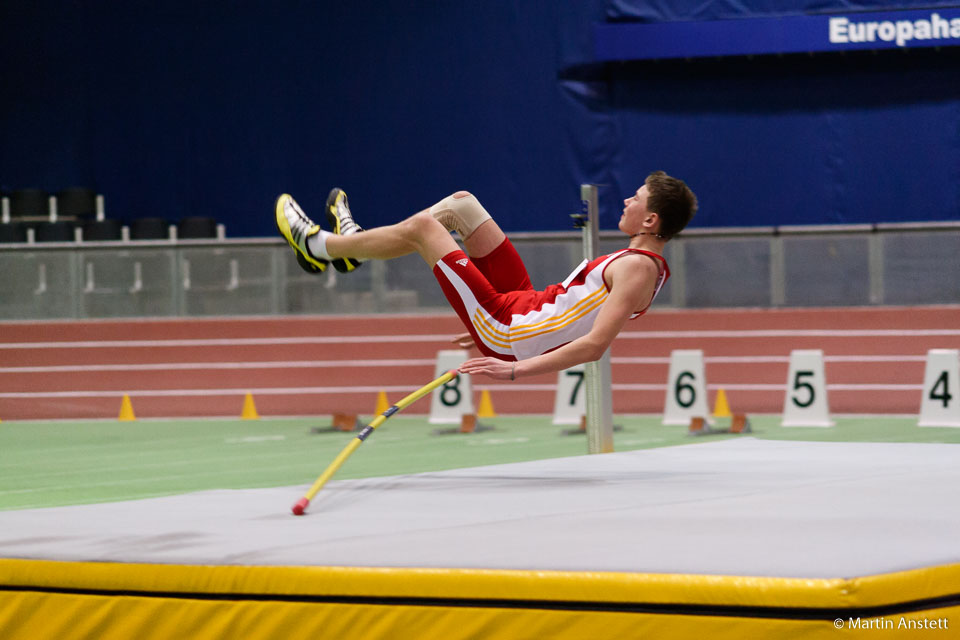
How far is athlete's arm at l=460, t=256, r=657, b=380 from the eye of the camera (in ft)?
12.0

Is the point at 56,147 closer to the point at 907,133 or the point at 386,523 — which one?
the point at 907,133

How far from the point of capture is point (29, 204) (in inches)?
506

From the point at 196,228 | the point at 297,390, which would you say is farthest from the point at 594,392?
the point at 196,228

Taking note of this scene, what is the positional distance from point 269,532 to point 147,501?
922 millimetres

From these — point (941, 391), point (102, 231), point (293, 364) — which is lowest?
point (941, 391)

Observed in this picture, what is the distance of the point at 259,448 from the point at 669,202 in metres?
4.32

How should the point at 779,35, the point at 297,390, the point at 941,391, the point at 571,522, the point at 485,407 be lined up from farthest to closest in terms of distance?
the point at 779,35 < the point at 297,390 < the point at 485,407 < the point at 941,391 < the point at 571,522

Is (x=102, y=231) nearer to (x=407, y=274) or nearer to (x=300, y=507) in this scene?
(x=407, y=274)

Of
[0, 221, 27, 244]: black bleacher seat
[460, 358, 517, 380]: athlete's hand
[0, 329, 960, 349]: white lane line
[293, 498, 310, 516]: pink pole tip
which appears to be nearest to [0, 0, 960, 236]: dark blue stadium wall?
[0, 221, 27, 244]: black bleacher seat

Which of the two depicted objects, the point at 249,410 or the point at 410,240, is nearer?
the point at 410,240

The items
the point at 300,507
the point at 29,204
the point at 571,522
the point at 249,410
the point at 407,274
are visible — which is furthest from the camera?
the point at 29,204

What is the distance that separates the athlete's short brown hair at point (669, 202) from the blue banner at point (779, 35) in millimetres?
8578

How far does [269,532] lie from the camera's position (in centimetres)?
305

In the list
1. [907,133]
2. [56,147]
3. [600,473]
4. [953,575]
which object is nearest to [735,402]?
[907,133]
